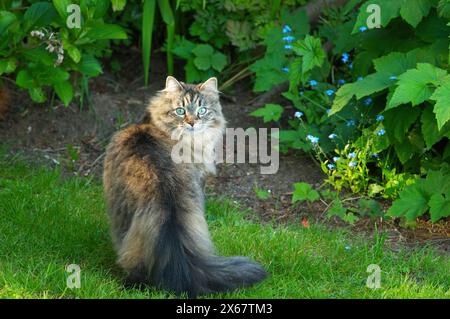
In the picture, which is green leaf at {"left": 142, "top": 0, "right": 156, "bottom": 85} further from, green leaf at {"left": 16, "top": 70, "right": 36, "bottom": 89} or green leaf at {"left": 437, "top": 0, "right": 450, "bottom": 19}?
green leaf at {"left": 437, "top": 0, "right": 450, "bottom": 19}

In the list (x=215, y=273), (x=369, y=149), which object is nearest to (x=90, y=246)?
(x=215, y=273)

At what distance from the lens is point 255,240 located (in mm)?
5258

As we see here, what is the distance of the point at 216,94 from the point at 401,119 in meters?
1.24

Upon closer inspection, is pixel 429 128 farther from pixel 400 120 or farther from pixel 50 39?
pixel 50 39

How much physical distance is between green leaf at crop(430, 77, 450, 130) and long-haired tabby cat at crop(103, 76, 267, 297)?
4.56 ft

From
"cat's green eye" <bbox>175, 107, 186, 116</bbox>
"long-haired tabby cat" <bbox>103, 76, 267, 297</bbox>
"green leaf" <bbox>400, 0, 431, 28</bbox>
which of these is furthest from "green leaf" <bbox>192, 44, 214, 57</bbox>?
"green leaf" <bbox>400, 0, 431, 28</bbox>

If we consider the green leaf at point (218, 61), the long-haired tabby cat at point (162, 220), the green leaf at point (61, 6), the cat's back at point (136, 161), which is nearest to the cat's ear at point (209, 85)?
the long-haired tabby cat at point (162, 220)

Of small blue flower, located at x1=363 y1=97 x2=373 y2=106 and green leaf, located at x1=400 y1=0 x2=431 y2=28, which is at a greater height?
green leaf, located at x1=400 y1=0 x2=431 y2=28

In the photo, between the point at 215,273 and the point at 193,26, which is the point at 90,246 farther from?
the point at 193,26

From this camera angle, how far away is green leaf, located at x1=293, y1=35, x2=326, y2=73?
19.9ft

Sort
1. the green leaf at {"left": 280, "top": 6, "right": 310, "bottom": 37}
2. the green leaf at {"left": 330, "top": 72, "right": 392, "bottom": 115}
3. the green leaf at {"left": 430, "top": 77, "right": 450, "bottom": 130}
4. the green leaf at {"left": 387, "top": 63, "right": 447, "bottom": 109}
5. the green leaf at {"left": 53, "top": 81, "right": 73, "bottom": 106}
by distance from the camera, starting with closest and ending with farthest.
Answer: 1. the green leaf at {"left": 430, "top": 77, "right": 450, "bottom": 130}
2. the green leaf at {"left": 387, "top": 63, "right": 447, "bottom": 109}
3. the green leaf at {"left": 330, "top": 72, "right": 392, "bottom": 115}
4. the green leaf at {"left": 53, "top": 81, "right": 73, "bottom": 106}
5. the green leaf at {"left": 280, "top": 6, "right": 310, "bottom": 37}

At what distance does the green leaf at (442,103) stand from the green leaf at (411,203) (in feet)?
2.26

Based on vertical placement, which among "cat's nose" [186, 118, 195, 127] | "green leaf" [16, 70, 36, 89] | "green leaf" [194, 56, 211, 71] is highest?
"green leaf" [194, 56, 211, 71]

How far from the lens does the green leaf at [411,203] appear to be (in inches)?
215
